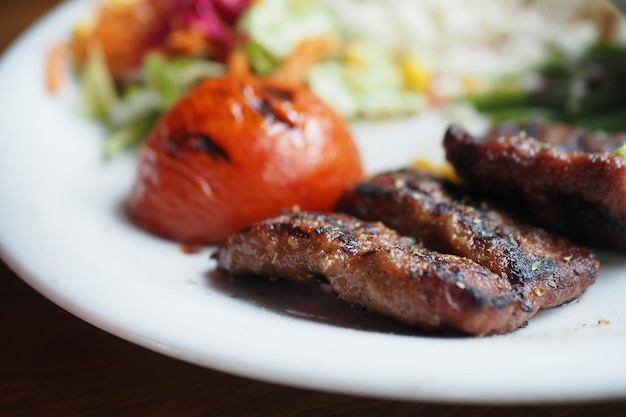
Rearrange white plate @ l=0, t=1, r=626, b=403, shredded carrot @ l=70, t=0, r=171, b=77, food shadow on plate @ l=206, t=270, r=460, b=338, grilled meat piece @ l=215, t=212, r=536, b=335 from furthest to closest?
shredded carrot @ l=70, t=0, r=171, b=77
food shadow on plate @ l=206, t=270, r=460, b=338
grilled meat piece @ l=215, t=212, r=536, b=335
white plate @ l=0, t=1, r=626, b=403

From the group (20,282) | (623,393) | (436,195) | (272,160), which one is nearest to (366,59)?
(272,160)

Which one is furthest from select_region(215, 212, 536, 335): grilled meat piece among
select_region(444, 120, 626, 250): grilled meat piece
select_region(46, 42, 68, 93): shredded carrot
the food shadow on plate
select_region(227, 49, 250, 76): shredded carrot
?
select_region(46, 42, 68, 93): shredded carrot

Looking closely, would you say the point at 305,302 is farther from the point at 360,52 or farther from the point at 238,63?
the point at 360,52

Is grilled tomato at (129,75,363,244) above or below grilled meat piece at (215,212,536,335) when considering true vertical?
above

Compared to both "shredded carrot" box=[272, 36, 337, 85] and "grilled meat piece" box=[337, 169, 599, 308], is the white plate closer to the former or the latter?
"grilled meat piece" box=[337, 169, 599, 308]

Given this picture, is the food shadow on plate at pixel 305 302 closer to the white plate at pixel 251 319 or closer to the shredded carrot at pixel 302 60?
the white plate at pixel 251 319

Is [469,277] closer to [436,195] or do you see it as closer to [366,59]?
[436,195]

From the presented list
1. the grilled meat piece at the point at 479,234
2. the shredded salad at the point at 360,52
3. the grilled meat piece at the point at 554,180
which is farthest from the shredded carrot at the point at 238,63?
the grilled meat piece at the point at 554,180

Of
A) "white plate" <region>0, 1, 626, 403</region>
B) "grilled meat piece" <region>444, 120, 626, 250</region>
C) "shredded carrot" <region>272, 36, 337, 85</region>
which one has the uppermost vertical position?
"shredded carrot" <region>272, 36, 337, 85</region>
